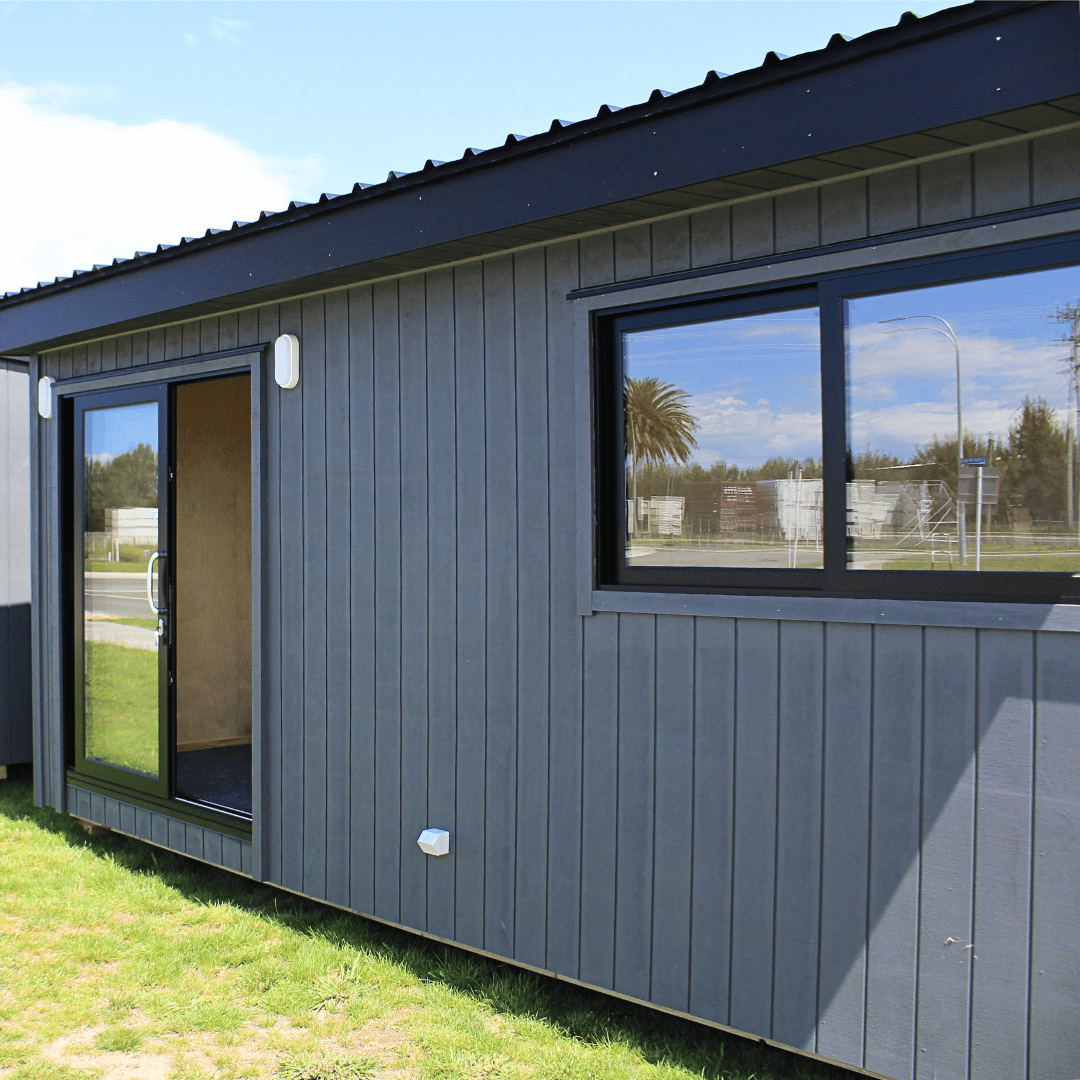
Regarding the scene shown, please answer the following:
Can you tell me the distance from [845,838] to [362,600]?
6.33 feet

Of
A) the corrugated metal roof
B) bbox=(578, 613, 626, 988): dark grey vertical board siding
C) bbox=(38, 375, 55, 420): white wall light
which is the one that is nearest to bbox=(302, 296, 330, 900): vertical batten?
the corrugated metal roof

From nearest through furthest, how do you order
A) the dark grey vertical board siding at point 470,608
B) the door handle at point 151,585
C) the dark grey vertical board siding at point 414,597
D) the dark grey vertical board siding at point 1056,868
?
1. the dark grey vertical board siding at point 1056,868
2. the dark grey vertical board siding at point 470,608
3. the dark grey vertical board siding at point 414,597
4. the door handle at point 151,585

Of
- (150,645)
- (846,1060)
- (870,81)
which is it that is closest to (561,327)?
(870,81)

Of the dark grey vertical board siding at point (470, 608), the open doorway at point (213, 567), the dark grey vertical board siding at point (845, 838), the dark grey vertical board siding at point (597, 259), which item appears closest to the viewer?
the dark grey vertical board siding at point (845, 838)

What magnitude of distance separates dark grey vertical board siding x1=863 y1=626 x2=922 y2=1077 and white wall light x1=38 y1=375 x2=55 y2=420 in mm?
4380

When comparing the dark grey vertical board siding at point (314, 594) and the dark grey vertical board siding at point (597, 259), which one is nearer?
the dark grey vertical board siding at point (597, 259)

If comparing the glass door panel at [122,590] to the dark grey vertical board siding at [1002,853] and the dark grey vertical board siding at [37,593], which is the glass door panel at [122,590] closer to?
the dark grey vertical board siding at [37,593]

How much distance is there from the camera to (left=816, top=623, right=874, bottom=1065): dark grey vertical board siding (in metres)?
2.38

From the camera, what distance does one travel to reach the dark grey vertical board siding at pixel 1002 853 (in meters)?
2.15

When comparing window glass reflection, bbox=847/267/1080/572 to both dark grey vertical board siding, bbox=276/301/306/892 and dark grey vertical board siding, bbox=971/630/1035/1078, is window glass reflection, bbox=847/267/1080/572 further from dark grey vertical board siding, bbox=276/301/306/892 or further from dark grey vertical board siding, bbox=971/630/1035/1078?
dark grey vertical board siding, bbox=276/301/306/892

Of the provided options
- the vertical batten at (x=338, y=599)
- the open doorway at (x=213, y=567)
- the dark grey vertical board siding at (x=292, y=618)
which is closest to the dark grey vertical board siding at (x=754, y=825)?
the vertical batten at (x=338, y=599)

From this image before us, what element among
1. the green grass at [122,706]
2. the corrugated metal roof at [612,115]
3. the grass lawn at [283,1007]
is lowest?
the grass lawn at [283,1007]

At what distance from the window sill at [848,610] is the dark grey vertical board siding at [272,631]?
1.63 m

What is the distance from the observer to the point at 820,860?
245cm
